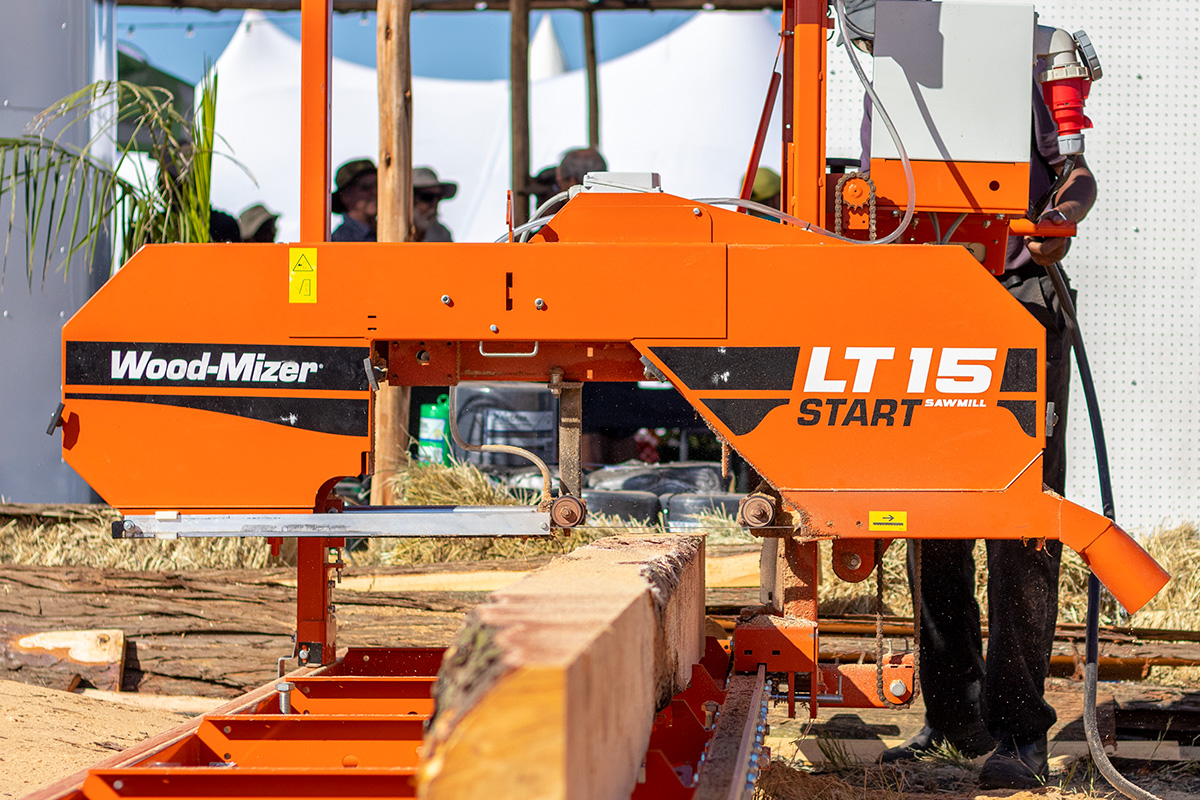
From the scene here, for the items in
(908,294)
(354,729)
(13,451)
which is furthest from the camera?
(13,451)

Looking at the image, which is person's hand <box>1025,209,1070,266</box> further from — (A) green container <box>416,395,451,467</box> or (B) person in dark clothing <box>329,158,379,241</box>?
(B) person in dark clothing <box>329,158,379,241</box>

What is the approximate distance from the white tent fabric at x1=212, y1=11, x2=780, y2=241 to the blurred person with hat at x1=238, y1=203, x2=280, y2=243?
93 centimetres

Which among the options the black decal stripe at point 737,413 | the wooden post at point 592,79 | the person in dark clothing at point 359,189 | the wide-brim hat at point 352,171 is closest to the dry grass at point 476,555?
the black decal stripe at point 737,413

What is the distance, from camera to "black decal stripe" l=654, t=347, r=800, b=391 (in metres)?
2.62

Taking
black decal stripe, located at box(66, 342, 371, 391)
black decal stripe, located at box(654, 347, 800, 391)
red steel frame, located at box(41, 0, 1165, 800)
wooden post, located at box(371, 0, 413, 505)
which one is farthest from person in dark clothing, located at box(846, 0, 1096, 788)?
wooden post, located at box(371, 0, 413, 505)

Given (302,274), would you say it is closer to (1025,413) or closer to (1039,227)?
(1025,413)

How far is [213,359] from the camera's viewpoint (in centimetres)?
266

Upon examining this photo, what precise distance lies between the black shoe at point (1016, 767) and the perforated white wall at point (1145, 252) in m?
2.60

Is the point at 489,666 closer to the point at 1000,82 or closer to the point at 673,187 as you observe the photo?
the point at 1000,82

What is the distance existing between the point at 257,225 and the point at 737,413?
585 cm

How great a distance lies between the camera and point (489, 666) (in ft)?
4.33

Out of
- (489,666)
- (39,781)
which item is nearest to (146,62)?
(39,781)

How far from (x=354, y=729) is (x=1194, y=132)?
534 cm

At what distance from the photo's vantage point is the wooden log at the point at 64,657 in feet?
14.1
